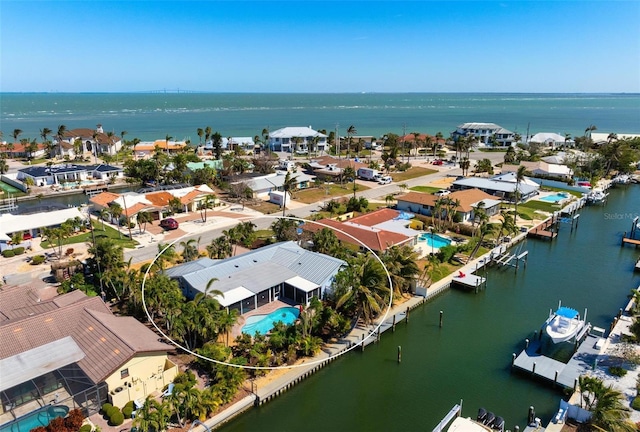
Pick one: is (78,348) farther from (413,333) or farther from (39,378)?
(413,333)

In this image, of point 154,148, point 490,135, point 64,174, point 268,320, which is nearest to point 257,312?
point 268,320

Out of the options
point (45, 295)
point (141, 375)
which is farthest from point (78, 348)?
point (45, 295)

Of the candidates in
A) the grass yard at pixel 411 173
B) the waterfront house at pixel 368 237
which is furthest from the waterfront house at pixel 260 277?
the grass yard at pixel 411 173

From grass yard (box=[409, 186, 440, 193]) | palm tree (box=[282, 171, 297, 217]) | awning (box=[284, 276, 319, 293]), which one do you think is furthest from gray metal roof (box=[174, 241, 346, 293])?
grass yard (box=[409, 186, 440, 193])

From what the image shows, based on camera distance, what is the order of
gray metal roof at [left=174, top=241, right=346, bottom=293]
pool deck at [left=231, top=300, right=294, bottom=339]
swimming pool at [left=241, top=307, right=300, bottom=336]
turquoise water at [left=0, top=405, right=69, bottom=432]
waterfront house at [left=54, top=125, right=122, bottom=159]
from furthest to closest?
waterfront house at [left=54, top=125, right=122, bottom=159], gray metal roof at [left=174, top=241, right=346, bottom=293], swimming pool at [left=241, top=307, right=300, bottom=336], pool deck at [left=231, top=300, right=294, bottom=339], turquoise water at [left=0, top=405, right=69, bottom=432]

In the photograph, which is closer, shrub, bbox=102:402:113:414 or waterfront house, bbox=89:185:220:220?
shrub, bbox=102:402:113:414

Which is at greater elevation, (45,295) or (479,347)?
(45,295)

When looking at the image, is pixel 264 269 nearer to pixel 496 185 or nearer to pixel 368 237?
pixel 368 237

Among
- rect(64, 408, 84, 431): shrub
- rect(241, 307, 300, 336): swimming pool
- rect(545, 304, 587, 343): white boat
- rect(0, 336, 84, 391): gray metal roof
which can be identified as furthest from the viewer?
rect(241, 307, 300, 336): swimming pool

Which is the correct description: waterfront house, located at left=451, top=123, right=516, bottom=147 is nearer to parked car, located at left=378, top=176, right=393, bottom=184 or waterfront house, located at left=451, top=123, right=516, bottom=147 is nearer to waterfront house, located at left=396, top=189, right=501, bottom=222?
parked car, located at left=378, top=176, right=393, bottom=184
